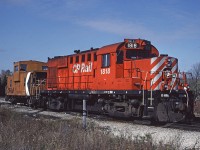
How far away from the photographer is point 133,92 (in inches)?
548

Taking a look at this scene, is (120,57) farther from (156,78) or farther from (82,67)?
(82,67)

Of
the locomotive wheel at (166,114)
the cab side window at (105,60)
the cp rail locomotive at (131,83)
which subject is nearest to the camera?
the locomotive wheel at (166,114)

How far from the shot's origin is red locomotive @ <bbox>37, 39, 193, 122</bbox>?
13320mm

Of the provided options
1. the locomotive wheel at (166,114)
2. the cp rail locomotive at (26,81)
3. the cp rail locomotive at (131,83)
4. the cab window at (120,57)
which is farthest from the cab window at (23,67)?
the locomotive wheel at (166,114)

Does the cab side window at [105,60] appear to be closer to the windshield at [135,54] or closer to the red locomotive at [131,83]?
the red locomotive at [131,83]

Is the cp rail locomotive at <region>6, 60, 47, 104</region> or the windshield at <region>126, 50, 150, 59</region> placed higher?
the windshield at <region>126, 50, 150, 59</region>

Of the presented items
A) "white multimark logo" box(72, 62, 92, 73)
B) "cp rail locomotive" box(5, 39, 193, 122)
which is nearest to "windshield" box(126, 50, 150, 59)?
"cp rail locomotive" box(5, 39, 193, 122)

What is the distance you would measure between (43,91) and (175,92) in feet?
37.2

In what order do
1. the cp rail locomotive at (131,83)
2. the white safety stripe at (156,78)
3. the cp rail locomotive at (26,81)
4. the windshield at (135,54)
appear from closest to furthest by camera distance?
the cp rail locomotive at (131,83)
the white safety stripe at (156,78)
the windshield at (135,54)
the cp rail locomotive at (26,81)

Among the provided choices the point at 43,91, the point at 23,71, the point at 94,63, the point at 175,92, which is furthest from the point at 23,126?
the point at 23,71

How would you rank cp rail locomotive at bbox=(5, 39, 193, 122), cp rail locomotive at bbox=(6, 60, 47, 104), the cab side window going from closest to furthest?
cp rail locomotive at bbox=(5, 39, 193, 122)
the cab side window
cp rail locomotive at bbox=(6, 60, 47, 104)

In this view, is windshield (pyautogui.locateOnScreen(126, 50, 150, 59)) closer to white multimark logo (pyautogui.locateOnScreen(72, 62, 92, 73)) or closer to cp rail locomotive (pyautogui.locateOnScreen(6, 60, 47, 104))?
white multimark logo (pyautogui.locateOnScreen(72, 62, 92, 73))

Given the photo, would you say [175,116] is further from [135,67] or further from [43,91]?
[43,91]

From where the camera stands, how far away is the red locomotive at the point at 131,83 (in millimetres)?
13320
